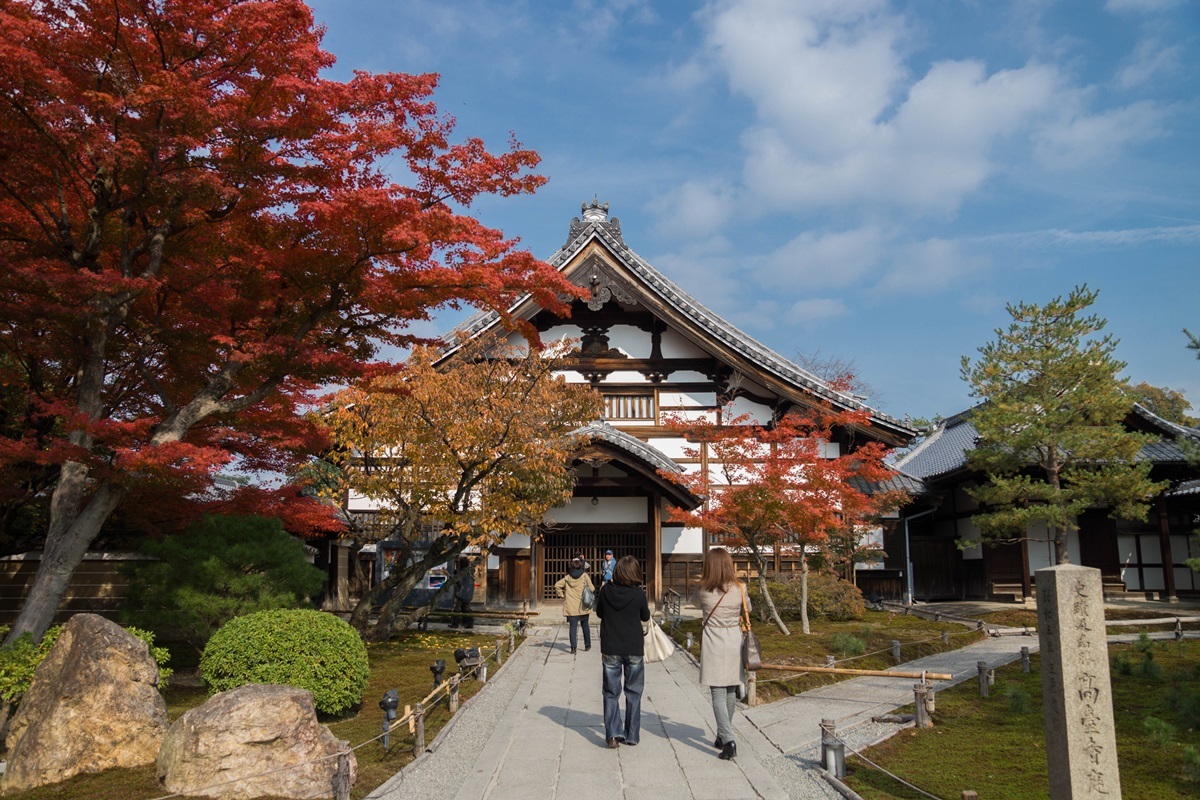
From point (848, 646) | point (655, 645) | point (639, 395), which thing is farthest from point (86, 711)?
point (639, 395)

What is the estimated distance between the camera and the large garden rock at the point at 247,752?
21.2 feet

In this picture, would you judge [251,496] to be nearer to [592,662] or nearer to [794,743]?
[592,662]

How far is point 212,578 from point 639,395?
41.2 ft

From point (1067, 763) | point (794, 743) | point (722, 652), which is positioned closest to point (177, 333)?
point (722, 652)

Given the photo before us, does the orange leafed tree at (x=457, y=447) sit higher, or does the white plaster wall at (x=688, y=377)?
the white plaster wall at (x=688, y=377)

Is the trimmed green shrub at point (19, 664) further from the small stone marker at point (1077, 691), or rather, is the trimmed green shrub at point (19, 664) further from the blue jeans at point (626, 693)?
the small stone marker at point (1077, 691)

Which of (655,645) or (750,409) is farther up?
(750,409)

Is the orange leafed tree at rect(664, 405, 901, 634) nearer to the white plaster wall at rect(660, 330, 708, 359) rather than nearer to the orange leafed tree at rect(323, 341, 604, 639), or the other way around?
the orange leafed tree at rect(323, 341, 604, 639)

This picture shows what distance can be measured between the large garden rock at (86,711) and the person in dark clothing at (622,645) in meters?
4.26

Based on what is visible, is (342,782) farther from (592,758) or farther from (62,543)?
(62,543)

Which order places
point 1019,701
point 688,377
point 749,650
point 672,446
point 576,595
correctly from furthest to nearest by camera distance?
point 688,377 < point 672,446 < point 576,595 < point 1019,701 < point 749,650

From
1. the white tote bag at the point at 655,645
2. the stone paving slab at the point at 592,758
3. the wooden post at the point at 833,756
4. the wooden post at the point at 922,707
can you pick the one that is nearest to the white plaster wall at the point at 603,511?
the stone paving slab at the point at 592,758

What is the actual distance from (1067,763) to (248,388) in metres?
10.5

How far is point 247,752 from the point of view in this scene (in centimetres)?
654
